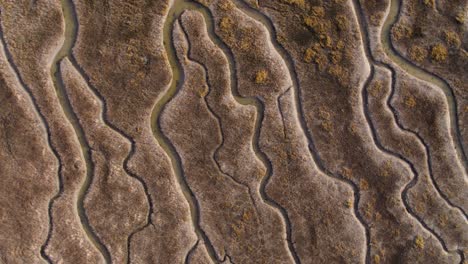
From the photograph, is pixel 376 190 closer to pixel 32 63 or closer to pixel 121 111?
pixel 121 111

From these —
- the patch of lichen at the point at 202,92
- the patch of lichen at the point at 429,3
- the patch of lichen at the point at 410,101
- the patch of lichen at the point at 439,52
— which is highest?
the patch of lichen at the point at 429,3

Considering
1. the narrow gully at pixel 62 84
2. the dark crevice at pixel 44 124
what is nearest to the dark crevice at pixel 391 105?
the narrow gully at pixel 62 84

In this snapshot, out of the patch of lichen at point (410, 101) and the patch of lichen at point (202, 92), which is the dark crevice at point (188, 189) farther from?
the patch of lichen at point (410, 101)

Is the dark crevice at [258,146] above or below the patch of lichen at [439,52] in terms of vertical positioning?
below

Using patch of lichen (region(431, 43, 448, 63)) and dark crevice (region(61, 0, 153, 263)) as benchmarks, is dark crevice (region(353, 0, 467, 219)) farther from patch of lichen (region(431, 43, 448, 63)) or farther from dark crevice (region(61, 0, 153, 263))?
dark crevice (region(61, 0, 153, 263))

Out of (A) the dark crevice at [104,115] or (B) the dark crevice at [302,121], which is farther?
(B) the dark crevice at [302,121]

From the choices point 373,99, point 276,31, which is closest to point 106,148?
point 276,31

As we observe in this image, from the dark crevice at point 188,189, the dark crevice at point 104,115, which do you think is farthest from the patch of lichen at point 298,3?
the dark crevice at point 104,115

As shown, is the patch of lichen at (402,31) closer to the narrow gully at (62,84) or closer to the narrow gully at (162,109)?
the narrow gully at (162,109)
